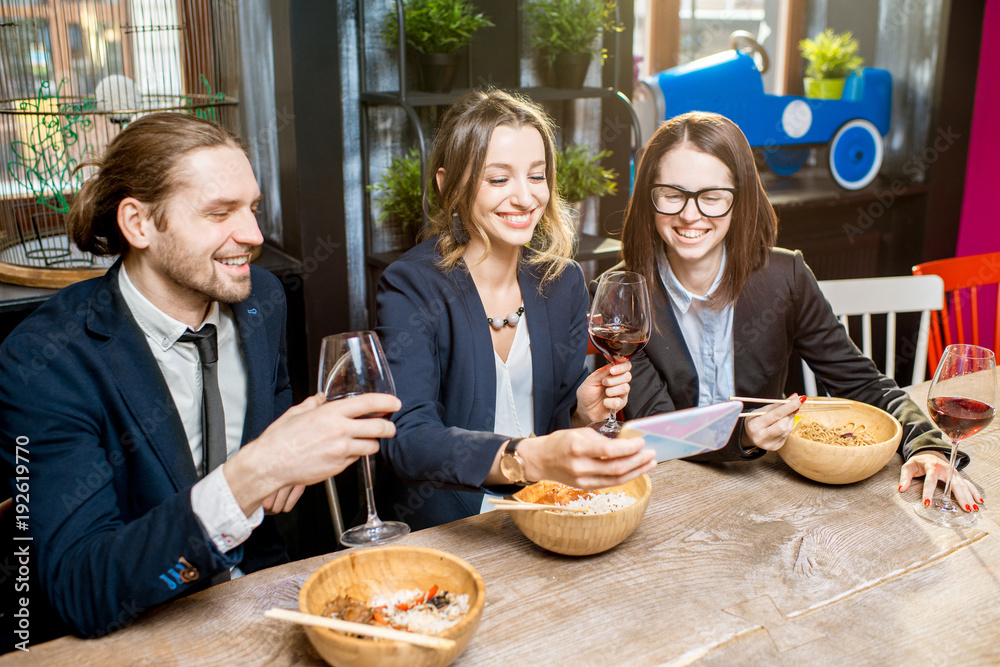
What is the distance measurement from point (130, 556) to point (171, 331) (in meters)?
0.48

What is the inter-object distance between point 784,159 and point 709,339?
2.28 meters

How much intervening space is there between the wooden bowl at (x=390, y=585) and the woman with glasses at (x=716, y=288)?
2.78ft

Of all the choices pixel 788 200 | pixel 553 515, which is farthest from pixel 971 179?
pixel 553 515

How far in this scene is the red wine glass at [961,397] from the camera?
1.23 m

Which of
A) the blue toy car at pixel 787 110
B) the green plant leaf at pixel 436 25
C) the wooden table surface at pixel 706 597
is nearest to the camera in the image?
the wooden table surface at pixel 706 597

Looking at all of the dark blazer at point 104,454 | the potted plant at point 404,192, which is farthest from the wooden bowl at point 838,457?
the potted plant at point 404,192

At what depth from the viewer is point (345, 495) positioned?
2.64 meters

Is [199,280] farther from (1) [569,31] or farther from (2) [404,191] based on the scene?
(1) [569,31]

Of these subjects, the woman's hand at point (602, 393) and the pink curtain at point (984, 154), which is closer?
the woman's hand at point (602, 393)

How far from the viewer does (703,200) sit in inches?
68.4

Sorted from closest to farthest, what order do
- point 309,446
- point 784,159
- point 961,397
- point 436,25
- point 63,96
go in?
point 309,446 < point 961,397 < point 63,96 < point 436,25 < point 784,159

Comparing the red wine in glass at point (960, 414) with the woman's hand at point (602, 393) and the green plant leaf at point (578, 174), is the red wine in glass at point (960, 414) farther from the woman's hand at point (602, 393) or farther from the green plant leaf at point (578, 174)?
the green plant leaf at point (578, 174)

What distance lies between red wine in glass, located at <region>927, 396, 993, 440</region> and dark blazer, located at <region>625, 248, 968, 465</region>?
461 mm

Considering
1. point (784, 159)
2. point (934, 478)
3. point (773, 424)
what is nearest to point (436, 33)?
point (773, 424)
